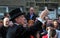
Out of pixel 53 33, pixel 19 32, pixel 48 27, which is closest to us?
pixel 19 32

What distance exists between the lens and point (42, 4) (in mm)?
28047

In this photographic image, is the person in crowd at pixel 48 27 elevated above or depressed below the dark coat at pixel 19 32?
below

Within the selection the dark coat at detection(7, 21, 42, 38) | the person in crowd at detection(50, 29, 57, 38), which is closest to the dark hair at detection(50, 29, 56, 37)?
the person in crowd at detection(50, 29, 57, 38)

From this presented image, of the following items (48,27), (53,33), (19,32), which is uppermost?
(19,32)

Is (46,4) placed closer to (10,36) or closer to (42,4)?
(42,4)

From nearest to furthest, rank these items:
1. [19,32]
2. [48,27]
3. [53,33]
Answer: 1. [19,32]
2. [53,33]
3. [48,27]

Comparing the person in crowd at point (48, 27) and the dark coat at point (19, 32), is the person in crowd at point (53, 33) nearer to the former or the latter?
the person in crowd at point (48, 27)

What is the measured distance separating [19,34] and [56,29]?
2.24 metres

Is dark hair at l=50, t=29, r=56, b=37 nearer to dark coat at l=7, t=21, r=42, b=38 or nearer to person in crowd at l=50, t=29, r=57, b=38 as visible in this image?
person in crowd at l=50, t=29, r=57, b=38

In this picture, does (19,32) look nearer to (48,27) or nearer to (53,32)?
(53,32)

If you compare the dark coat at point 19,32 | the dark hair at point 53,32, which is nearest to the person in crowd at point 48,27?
the dark hair at point 53,32

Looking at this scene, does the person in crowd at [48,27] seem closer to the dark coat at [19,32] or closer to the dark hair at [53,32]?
the dark hair at [53,32]

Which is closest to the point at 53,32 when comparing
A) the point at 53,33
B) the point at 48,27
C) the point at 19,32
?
the point at 53,33

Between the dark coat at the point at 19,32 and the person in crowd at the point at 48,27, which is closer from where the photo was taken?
the dark coat at the point at 19,32
